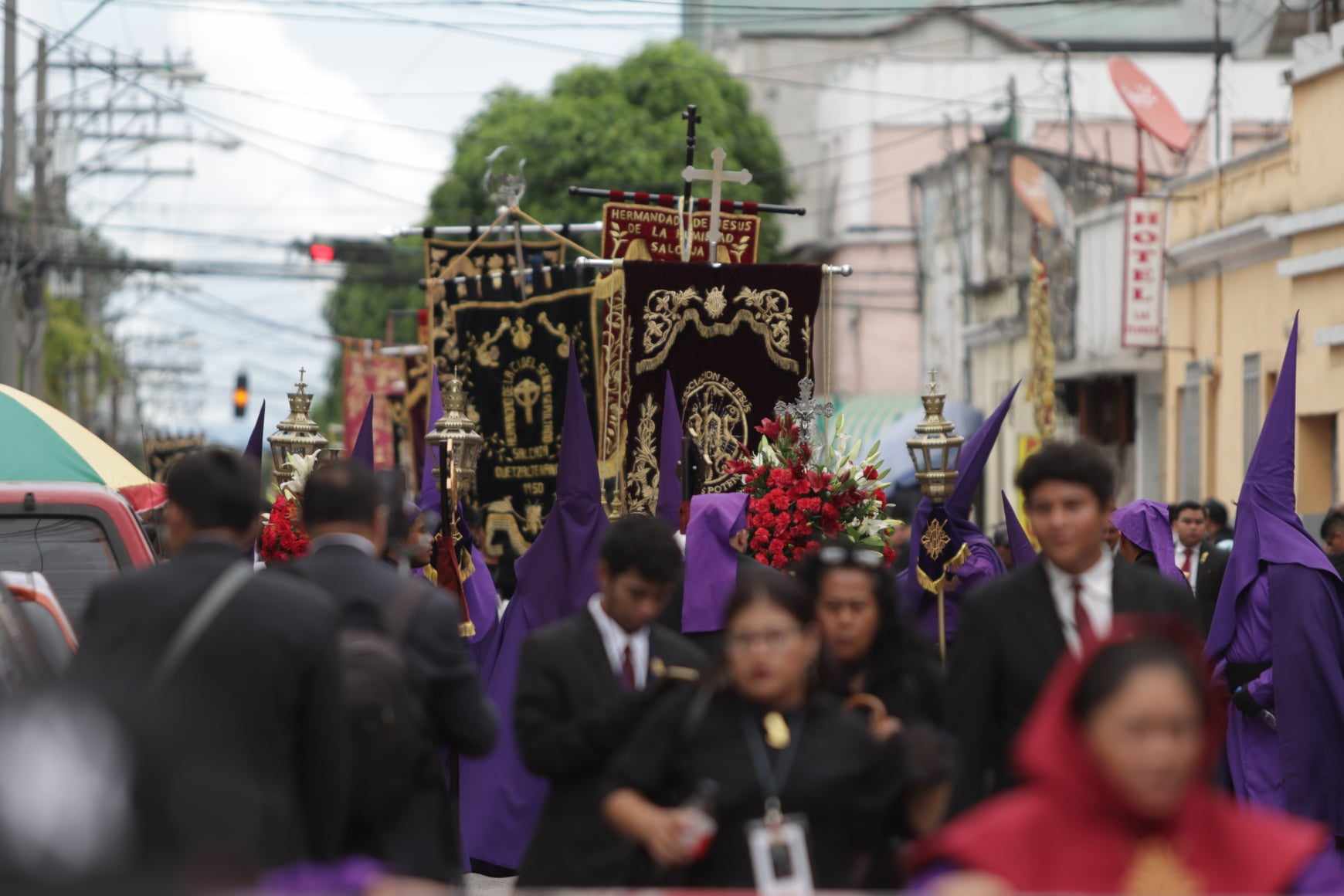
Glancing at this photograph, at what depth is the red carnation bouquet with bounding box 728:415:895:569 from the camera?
10930 millimetres

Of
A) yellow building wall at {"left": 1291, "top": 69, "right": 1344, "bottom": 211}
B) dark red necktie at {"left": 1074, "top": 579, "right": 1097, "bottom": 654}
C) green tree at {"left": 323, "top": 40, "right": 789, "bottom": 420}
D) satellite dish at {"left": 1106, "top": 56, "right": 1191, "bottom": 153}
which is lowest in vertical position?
dark red necktie at {"left": 1074, "top": 579, "right": 1097, "bottom": 654}

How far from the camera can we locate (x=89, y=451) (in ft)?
42.5

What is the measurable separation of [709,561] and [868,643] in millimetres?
4323

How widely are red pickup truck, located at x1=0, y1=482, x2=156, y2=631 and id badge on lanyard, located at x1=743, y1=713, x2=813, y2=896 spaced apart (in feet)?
16.5

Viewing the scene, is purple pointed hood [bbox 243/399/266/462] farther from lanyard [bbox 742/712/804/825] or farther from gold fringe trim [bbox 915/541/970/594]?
lanyard [bbox 742/712/804/825]

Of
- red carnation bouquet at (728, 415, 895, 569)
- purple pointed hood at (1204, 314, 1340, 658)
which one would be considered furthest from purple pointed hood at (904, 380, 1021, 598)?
purple pointed hood at (1204, 314, 1340, 658)

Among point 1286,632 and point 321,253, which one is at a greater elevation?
point 321,253

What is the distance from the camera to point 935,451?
1130cm

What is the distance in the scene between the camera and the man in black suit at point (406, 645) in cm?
605

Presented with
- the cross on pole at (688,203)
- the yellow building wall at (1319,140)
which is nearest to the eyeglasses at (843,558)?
the cross on pole at (688,203)

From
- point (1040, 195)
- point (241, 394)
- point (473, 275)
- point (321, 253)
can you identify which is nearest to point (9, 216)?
point (321, 253)

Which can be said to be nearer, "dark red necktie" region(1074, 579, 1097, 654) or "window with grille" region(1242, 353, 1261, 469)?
"dark red necktie" region(1074, 579, 1097, 654)

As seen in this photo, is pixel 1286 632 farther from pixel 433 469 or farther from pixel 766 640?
pixel 766 640

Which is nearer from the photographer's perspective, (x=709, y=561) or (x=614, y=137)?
(x=709, y=561)
